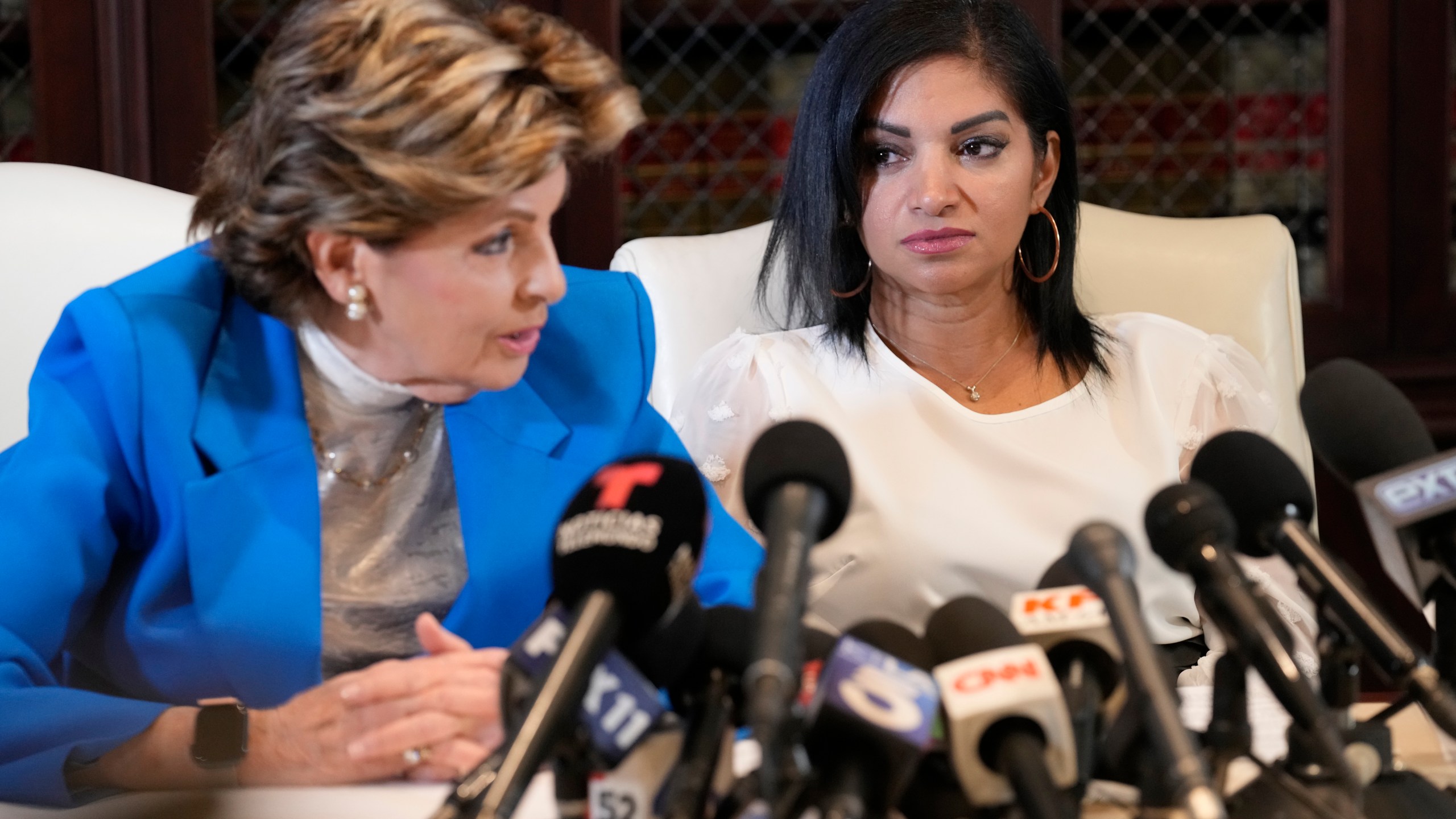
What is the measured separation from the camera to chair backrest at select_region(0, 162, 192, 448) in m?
1.61

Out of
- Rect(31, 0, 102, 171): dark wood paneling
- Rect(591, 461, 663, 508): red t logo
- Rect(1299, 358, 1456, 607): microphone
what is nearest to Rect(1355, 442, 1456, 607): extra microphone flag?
Rect(1299, 358, 1456, 607): microphone

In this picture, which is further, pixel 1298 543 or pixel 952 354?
pixel 952 354

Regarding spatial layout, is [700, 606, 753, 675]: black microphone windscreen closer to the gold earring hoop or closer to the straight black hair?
the straight black hair

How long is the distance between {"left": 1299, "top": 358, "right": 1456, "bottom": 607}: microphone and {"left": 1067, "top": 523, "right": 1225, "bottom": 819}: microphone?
0.23 meters

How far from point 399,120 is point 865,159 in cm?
75

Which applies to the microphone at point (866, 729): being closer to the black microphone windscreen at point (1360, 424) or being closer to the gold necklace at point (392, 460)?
the black microphone windscreen at point (1360, 424)

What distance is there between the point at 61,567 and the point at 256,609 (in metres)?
0.17

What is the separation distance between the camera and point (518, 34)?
1.22 meters

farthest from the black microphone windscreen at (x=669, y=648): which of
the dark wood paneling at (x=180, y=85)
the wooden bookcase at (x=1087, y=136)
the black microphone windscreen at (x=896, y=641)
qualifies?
the dark wood paneling at (x=180, y=85)

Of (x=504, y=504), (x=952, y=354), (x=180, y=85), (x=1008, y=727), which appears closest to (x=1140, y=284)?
(x=952, y=354)

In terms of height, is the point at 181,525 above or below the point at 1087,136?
below

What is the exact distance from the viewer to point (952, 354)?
70.7 inches

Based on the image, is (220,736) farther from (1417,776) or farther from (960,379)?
(960,379)

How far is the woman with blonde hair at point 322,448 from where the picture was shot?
106 centimetres
